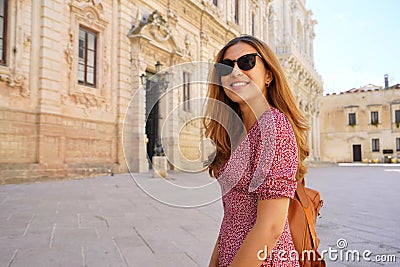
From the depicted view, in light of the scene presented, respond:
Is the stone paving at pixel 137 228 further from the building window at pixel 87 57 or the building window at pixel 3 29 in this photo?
the building window at pixel 87 57

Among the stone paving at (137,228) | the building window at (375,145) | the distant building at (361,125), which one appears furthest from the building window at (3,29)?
the building window at (375,145)

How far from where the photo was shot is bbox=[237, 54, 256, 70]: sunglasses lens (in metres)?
1.22

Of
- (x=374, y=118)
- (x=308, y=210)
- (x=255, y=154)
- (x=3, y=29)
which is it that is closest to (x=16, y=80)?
(x=3, y=29)

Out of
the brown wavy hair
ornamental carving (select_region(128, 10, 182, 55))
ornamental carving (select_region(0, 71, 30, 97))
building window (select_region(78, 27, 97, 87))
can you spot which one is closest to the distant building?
ornamental carving (select_region(128, 10, 182, 55))

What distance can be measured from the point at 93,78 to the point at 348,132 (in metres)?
39.1

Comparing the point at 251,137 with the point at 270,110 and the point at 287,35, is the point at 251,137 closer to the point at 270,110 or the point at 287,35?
the point at 270,110

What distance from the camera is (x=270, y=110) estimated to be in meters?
1.14

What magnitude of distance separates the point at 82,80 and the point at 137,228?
7.69m

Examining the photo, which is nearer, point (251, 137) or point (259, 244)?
point (259, 244)

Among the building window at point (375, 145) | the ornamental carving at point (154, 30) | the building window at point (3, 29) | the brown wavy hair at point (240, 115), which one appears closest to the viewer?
the brown wavy hair at point (240, 115)

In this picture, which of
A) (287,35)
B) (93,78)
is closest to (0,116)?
(93,78)

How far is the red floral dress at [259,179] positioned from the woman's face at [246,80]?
0.11 m

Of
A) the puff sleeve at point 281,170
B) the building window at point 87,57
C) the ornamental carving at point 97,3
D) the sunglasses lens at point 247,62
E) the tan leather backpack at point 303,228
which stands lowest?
the tan leather backpack at point 303,228

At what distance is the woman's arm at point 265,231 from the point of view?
1.02 m
